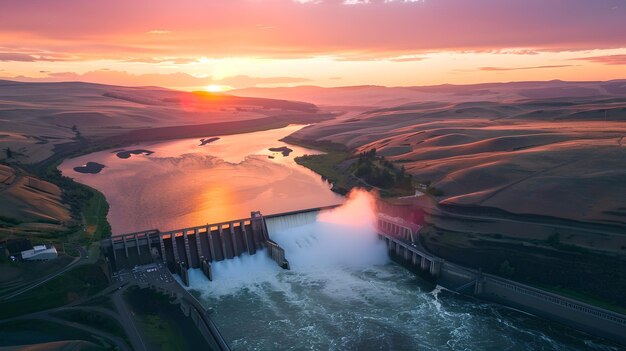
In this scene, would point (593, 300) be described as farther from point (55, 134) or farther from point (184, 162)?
point (55, 134)

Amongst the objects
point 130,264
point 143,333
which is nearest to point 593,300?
point 143,333

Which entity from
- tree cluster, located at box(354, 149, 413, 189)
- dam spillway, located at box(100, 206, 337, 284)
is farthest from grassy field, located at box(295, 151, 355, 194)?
→ dam spillway, located at box(100, 206, 337, 284)

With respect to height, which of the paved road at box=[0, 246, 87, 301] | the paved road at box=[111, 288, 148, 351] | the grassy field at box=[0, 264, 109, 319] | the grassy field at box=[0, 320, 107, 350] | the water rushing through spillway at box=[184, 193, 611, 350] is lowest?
the water rushing through spillway at box=[184, 193, 611, 350]

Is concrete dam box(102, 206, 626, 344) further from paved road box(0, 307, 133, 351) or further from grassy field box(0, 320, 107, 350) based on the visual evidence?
grassy field box(0, 320, 107, 350)

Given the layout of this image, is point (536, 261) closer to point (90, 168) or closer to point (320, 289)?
point (320, 289)

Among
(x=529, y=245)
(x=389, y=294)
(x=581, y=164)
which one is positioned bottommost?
(x=389, y=294)

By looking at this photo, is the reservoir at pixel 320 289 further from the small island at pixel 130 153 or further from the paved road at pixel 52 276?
the small island at pixel 130 153
